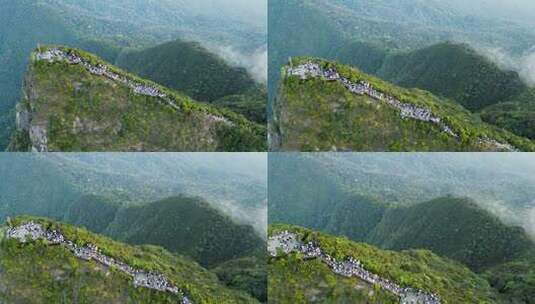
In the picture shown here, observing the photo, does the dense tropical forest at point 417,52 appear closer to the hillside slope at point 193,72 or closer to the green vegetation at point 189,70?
the hillside slope at point 193,72

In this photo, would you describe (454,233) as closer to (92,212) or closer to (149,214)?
(149,214)

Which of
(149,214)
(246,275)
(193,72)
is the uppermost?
(193,72)

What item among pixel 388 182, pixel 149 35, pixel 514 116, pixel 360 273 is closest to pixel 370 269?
pixel 360 273

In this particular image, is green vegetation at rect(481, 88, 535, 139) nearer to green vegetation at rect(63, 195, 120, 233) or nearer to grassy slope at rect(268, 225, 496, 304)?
grassy slope at rect(268, 225, 496, 304)

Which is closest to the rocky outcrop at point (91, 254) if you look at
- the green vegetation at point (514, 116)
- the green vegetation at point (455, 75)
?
the green vegetation at point (455, 75)

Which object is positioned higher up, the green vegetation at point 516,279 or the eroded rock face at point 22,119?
the eroded rock face at point 22,119

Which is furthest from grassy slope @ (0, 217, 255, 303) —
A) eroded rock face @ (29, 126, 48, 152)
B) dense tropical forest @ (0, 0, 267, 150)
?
dense tropical forest @ (0, 0, 267, 150)

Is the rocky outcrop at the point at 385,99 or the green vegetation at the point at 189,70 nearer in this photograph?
the rocky outcrop at the point at 385,99
